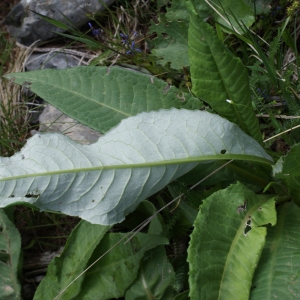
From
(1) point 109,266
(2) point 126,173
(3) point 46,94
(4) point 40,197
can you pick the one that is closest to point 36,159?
(4) point 40,197

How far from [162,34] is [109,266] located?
1096 mm

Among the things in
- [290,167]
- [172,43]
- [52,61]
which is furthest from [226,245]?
[52,61]

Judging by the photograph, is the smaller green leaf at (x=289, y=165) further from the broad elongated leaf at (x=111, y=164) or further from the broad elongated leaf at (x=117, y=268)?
the broad elongated leaf at (x=117, y=268)

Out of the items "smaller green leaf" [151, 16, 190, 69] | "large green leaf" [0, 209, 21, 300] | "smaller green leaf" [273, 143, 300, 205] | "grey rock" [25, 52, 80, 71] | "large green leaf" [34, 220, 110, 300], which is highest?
"smaller green leaf" [151, 16, 190, 69]

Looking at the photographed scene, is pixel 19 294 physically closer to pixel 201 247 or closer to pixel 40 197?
pixel 40 197

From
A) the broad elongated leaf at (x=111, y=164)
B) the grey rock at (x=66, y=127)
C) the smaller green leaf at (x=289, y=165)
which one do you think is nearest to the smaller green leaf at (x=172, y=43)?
the grey rock at (x=66, y=127)

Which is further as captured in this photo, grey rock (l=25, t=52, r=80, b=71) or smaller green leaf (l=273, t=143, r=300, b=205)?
grey rock (l=25, t=52, r=80, b=71)

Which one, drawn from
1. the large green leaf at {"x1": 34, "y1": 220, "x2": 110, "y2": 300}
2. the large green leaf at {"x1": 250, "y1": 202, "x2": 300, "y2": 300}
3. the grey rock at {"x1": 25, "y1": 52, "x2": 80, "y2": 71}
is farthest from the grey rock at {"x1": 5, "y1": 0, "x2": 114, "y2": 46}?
the large green leaf at {"x1": 250, "y1": 202, "x2": 300, "y2": 300}

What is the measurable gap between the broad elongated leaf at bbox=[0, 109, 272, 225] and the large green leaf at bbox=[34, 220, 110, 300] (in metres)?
0.51

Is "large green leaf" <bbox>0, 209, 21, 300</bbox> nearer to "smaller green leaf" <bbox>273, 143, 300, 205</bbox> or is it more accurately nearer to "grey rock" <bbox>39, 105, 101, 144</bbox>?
"grey rock" <bbox>39, 105, 101, 144</bbox>

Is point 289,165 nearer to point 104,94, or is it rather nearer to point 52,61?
point 104,94

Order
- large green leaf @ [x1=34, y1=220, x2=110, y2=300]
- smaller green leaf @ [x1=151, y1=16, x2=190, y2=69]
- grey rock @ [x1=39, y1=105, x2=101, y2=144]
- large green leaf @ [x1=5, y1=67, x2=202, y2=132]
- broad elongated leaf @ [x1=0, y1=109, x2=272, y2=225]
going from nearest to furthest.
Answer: broad elongated leaf @ [x1=0, y1=109, x2=272, y2=225], large green leaf @ [x1=5, y1=67, x2=202, y2=132], large green leaf @ [x1=34, y1=220, x2=110, y2=300], smaller green leaf @ [x1=151, y1=16, x2=190, y2=69], grey rock @ [x1=39, y1=105, x2=101, y2=144]

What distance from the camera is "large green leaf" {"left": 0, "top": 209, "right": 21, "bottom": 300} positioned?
186 centimetres

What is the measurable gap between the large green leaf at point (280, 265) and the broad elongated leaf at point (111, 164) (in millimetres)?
288
